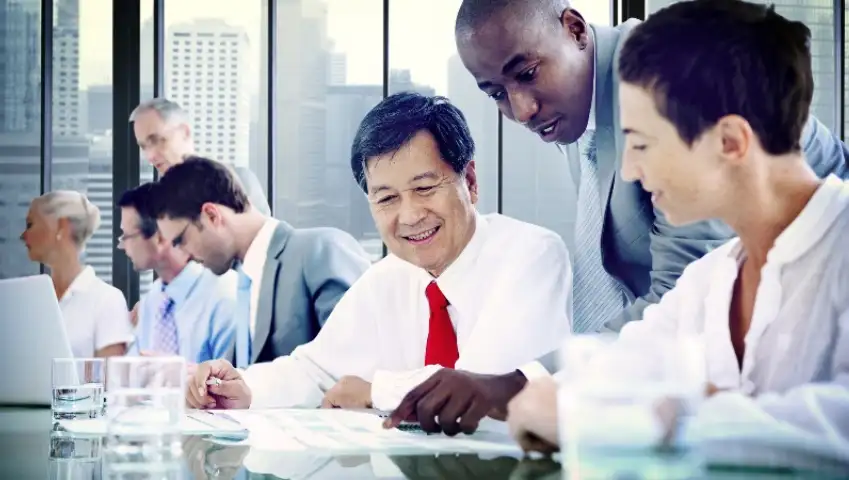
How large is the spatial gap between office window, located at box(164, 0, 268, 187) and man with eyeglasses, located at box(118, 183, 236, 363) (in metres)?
0.24

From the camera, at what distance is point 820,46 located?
2.15 metres

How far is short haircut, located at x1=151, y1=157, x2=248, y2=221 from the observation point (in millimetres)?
2961

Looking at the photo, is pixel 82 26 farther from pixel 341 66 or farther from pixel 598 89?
pixel 598 89

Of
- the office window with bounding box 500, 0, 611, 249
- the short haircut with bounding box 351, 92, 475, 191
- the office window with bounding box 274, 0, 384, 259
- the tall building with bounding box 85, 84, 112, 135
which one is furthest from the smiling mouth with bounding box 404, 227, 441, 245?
the tall building with bounding box 85, 84, 112, 135

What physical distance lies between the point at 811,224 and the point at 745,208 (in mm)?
122

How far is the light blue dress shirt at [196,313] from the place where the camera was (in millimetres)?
2895

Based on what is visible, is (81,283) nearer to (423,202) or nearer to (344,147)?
(344,147)

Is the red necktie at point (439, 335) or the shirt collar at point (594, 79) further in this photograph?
the red necktie at point (439, 335)

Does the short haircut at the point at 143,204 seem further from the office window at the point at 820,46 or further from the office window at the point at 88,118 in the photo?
the office window at the point at 820,46

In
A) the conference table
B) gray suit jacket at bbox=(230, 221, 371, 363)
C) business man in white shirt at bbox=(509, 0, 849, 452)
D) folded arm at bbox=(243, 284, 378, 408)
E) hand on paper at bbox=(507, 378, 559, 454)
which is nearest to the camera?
the conference table

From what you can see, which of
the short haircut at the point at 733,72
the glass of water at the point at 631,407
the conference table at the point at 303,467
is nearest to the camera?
the glass of water at the point at 631,407

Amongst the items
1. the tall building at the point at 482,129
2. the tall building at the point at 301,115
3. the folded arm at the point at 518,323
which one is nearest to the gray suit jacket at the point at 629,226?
the folded arm at the point at 518,323

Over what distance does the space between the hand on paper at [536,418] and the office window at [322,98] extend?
57.2 inches

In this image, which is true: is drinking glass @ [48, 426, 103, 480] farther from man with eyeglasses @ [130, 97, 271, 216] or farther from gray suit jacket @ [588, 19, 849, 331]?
man with eyeglasses @ [130, 97, 271, 216]
